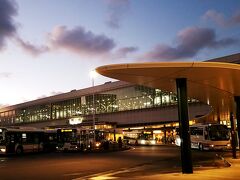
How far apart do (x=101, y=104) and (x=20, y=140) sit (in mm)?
49340

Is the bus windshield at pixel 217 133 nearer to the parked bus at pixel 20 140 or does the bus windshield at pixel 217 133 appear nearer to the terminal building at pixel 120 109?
the terminal building at pixel 120 109

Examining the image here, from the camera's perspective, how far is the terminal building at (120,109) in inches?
2904

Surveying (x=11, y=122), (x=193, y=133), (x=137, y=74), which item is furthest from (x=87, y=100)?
(x=137, y=74)

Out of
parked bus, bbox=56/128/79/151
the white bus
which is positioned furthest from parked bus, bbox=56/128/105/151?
the white bus

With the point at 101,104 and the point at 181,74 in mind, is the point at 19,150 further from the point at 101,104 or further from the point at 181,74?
the point at 101,104

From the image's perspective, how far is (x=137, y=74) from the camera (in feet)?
54.1

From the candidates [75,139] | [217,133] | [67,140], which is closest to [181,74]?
[217,133]

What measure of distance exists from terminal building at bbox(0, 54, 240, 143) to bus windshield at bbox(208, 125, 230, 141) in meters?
18.7

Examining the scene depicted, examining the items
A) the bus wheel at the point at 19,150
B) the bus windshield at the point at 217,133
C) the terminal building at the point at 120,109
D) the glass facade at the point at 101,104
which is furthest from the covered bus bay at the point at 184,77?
the glass facade at the point at 101,104

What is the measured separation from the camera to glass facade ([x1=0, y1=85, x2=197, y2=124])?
77625 mm

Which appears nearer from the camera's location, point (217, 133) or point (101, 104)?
point (217, 133)

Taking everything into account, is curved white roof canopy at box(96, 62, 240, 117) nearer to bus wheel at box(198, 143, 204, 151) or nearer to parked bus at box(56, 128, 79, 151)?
bus wheel at box(198, 143, 204, 151)

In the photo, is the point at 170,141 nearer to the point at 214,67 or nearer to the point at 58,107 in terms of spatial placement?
the point at 58,107

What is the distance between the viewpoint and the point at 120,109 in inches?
3356
